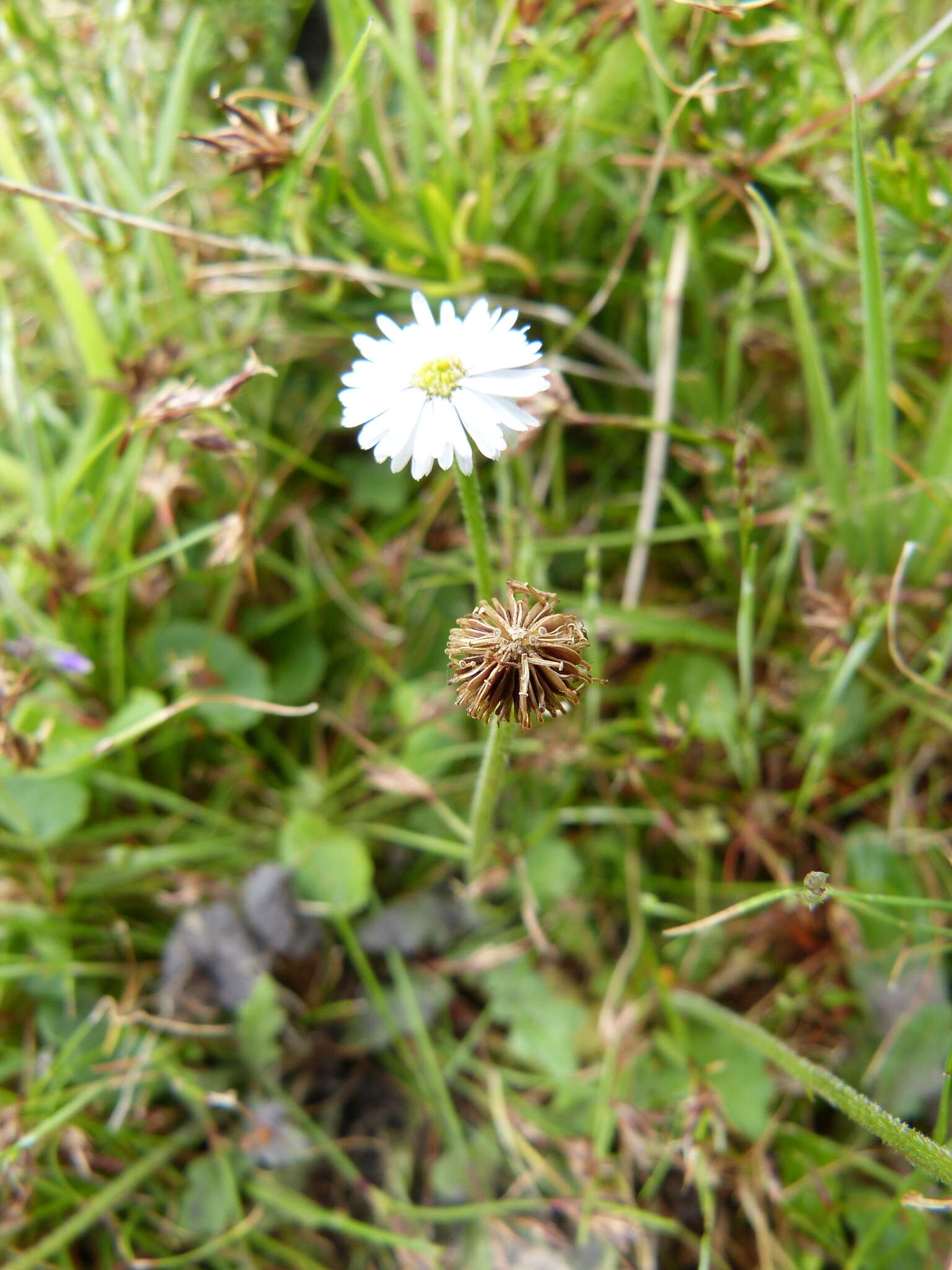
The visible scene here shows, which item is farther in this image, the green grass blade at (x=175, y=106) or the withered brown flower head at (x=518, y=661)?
the green grass blade at (x=175, y=106)

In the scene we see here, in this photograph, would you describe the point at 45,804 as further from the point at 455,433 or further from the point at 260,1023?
the point at 455,433

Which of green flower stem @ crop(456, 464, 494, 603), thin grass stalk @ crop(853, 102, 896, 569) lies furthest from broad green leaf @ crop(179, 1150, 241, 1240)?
thin grass stalk @ crop(853, 102, 896, 569)

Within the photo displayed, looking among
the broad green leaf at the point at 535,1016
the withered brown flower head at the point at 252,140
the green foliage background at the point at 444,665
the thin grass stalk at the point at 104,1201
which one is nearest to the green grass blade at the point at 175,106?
the green foliage background at the point at 444,665

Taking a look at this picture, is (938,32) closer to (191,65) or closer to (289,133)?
(289,133)

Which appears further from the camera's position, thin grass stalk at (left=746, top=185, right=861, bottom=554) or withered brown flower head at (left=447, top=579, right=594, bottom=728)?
thin grass stalk at (left=746, top=185, right=861, bottom=554)

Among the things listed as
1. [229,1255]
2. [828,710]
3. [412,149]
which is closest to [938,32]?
[412,149]

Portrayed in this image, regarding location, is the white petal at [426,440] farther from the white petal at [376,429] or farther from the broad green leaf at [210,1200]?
the broad green leaf at [210,1200]

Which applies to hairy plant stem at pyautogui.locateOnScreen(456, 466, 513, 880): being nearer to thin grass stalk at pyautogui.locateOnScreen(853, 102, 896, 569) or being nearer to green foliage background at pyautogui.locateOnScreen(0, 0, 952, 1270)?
green foliage background at pyautogui.locateOnScreen(0, 0, 952, 1270)
